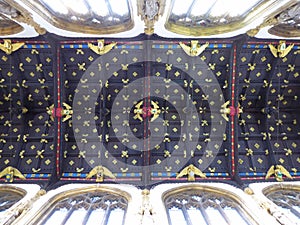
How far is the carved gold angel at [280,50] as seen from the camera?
12969mm

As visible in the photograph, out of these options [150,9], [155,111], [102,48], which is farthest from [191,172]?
[150,9]

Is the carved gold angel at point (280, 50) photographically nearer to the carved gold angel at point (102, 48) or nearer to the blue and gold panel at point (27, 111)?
the carved gold angel at point (102, 48)

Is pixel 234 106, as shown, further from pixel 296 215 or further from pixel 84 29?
pixel 84 29

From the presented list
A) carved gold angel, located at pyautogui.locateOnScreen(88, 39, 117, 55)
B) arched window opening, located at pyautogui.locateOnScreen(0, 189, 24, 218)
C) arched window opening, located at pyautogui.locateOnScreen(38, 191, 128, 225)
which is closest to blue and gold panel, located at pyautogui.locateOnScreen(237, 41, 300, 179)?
carved gold angel, located at pyautogui.locateOnScreen(88, 39, 117, 55)

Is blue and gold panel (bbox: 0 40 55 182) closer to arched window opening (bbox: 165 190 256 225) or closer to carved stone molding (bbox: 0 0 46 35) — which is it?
carved stone molding (bbox: 0 0 46 35)

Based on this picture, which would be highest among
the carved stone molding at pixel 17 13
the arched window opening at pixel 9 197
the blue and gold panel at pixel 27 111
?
the carved stone molding at pixel 17 13

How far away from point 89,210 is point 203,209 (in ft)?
13.9

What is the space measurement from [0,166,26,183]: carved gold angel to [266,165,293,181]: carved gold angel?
34.3ft

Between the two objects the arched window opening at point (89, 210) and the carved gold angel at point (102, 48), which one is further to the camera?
the carved gold angel at point (102, 48)

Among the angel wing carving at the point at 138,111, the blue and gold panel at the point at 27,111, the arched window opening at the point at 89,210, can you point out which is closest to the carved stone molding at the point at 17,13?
the blue and gold panel at the point at 27,111

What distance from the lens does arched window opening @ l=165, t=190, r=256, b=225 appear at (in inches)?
427

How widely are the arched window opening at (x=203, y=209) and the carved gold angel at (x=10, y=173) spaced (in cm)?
628

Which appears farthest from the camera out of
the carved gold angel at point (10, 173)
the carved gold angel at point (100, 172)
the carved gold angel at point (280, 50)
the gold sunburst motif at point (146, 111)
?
the gold sunburst motif at point (146, 111)

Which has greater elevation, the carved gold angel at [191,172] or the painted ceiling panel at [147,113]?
the painted ceiling panel at [147,113]
